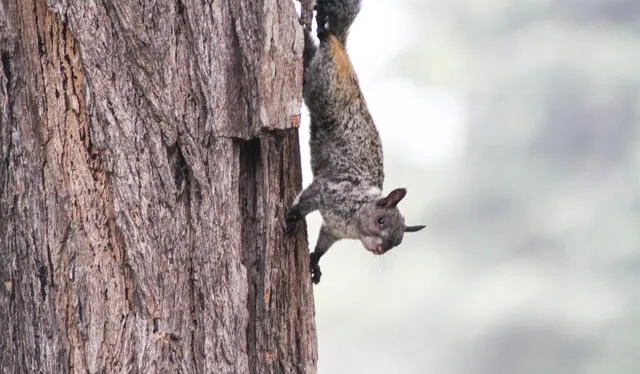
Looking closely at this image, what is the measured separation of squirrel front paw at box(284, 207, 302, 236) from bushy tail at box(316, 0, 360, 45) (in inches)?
55.4

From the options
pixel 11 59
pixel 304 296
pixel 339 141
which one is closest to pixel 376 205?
pixel 339 141

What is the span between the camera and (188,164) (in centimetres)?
491

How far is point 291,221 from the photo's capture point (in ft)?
18.0

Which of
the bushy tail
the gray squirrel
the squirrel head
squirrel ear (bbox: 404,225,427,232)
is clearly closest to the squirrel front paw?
the gray squirrel

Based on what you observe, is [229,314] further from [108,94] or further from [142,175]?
[108,94]

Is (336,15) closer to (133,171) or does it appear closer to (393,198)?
(393,198)

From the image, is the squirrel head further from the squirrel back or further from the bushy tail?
the bushy tail

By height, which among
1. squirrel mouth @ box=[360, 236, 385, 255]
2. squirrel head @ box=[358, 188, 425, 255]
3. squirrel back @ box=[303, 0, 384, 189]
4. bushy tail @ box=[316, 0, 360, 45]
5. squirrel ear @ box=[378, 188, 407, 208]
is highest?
bushy tail @ box=[316, 0, 360, 45]

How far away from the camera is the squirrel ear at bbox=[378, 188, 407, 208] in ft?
21.4

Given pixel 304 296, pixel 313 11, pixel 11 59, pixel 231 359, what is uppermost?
pixel 313 11

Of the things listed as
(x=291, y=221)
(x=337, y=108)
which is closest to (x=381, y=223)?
(x=337, y=108)

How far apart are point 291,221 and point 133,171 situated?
1139 millimetres

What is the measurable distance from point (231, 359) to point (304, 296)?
68 centimetres

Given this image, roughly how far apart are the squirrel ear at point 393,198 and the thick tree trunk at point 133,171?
162 centimetres
